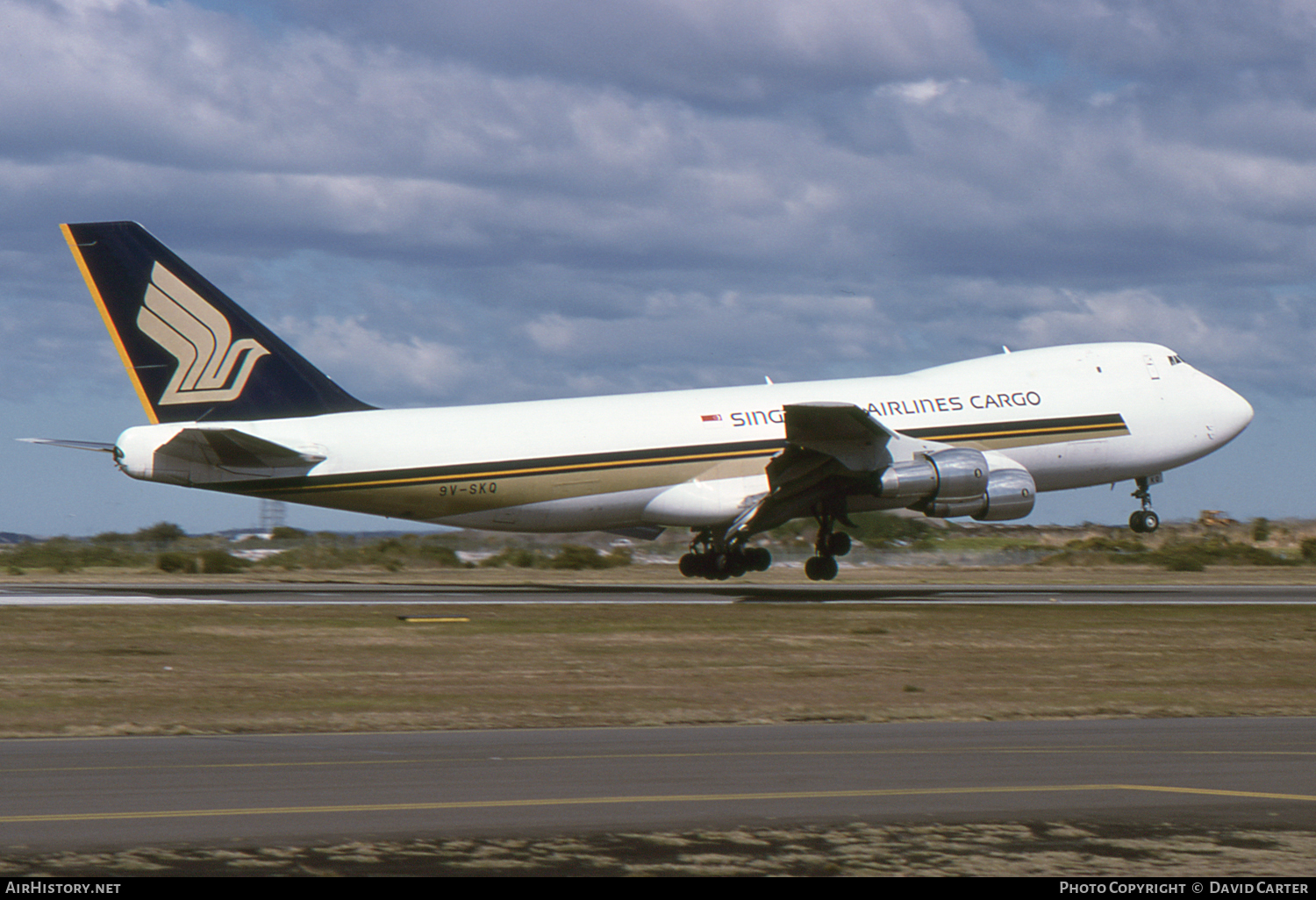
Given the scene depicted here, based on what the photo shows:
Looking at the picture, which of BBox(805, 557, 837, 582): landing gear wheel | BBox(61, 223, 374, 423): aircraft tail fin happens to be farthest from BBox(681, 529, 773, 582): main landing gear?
BBox(61, 223, 374, 423): aircraft tail fin

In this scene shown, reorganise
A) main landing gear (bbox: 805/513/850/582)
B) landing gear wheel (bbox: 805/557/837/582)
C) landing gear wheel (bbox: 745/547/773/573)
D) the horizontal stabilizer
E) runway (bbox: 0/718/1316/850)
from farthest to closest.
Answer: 1. landing gear wheel (bbox: 745/547/773/573)
2. landing gear wheel (bbox: 805/557/837/582)
3. main landing gear (bbox: 805/513/850/582)
4. the horizontal stabilizer
5. runway (bbox: 0/718/1316/850)

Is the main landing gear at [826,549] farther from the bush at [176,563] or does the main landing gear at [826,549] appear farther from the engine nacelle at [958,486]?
the bush at [176,563]

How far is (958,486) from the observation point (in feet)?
119

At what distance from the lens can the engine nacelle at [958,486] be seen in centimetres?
3631

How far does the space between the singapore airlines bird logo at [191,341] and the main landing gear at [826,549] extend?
603 inches

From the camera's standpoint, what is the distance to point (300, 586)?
41.4 metres

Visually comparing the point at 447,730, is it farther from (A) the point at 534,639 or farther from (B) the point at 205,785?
(A) the point at 534,639

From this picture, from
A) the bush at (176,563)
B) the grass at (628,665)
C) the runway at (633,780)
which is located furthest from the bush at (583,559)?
the runway at (633,780)

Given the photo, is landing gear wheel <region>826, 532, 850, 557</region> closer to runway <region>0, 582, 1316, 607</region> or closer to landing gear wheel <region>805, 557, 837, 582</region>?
landing gear wheel <region>805, 557, 837, 582</region>

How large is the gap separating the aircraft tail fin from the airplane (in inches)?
1.7

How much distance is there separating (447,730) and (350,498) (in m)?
21.4

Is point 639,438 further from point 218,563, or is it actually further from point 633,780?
point 218,563

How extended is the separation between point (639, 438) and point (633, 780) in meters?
26.3

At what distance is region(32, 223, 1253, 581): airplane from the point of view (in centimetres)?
3588
